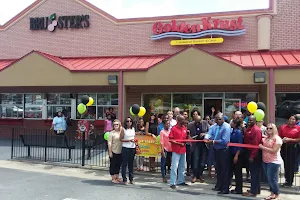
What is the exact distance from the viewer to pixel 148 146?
859 cm

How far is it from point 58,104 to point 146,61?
5714 millimetres

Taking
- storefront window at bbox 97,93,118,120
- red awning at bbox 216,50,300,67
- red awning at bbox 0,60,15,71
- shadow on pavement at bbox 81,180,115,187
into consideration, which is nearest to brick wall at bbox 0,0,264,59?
red awning at bbox 0,60,15,71

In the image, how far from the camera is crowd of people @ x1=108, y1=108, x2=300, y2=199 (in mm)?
6375

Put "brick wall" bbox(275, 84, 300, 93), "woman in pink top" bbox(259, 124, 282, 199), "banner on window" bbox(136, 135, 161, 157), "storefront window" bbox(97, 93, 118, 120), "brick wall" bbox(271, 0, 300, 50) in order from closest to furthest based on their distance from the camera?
"woman in pink top" bbox(259, 124, 282, 199), "banner on window" bbox(136, 135, 161, 157), "brick wall" bbox(275, 84, 300, 93), "brick wall" bbox(271, 0, 300, 50), "storefront window" bbox(97, 93, 118, 120)

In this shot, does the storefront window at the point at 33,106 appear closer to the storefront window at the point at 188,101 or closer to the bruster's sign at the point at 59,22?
the bruster's sign at the point at 59,22

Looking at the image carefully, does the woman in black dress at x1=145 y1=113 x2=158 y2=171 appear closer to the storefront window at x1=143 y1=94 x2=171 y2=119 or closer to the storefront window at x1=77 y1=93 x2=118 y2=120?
the storefront window at x1=143 y1=94 x2=171 y2=119

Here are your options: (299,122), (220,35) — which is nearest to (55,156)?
(299,122)

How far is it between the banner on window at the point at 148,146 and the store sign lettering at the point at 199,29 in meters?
7.33

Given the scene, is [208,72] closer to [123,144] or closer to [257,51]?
[257,51]

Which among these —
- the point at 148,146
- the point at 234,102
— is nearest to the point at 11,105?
the point at 148,146

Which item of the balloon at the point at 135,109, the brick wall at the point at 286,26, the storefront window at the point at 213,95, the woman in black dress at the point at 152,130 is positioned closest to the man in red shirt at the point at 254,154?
the woman in black dress at the point at 152,130

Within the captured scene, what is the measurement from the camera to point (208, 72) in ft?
36.9

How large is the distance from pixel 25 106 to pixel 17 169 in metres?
8.50

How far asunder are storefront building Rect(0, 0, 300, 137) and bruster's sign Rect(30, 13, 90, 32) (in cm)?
5
